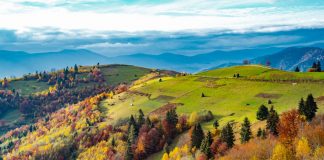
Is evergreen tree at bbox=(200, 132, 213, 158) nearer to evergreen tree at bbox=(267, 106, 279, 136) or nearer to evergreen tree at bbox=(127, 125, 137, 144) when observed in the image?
evergreen tree at bbox=(267, 106, 279, 136)

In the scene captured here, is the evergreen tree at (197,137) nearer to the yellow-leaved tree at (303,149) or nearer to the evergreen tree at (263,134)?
the evergreen tree at (263,134)

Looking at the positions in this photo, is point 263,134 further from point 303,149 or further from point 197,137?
point 197,137

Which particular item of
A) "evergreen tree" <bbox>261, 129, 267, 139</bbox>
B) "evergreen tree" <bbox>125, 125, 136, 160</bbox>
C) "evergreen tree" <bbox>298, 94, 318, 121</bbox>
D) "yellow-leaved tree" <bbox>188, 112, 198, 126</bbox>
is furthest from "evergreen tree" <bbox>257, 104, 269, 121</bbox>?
"evergreen tree" <bbox>125, 125, 136, 160</bbox>


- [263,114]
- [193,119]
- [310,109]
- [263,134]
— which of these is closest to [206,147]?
[263,134]

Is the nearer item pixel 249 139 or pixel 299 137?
pixel 299 137

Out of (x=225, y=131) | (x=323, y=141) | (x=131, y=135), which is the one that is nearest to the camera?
(x=323, y=141)

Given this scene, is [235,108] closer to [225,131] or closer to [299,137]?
[225,131]

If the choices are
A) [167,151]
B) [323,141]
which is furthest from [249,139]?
[167,151]

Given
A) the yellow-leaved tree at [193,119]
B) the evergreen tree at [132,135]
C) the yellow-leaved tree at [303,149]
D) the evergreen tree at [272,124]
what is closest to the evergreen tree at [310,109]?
the evergreen tree at [272,124]
